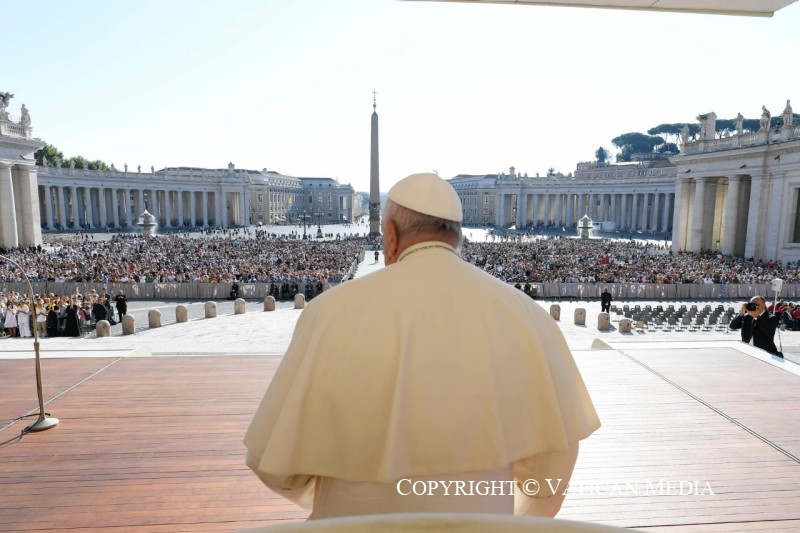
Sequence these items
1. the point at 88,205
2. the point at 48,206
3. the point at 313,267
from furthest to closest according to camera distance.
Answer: the point at 88,205
the point at 48,206
the point at 313,267

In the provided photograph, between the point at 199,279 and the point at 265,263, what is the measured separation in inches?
262

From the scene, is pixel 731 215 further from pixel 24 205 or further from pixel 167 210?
pixel 167 210

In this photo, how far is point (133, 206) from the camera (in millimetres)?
96375

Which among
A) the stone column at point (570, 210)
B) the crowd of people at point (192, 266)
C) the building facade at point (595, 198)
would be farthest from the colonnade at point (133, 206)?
the stone column at point (570, 210)

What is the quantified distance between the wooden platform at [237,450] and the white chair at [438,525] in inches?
108

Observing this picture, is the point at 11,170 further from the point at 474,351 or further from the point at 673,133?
the point at 673,133

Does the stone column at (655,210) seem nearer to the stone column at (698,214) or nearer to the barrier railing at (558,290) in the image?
the stone column at (698,214)

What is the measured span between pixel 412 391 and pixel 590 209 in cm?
10016

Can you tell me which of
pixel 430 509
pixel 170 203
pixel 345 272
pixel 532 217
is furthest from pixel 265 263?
pixel 532 217

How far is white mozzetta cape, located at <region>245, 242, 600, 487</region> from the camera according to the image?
5.47 ft

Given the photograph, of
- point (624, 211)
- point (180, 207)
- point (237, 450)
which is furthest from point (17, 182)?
point (624, 211)

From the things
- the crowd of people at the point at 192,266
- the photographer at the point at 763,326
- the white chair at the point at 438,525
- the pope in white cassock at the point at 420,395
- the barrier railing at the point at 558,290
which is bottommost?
the barrier railing at the point at 558,290

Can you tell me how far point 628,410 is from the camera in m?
6.21

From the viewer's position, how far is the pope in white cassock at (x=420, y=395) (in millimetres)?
1670
